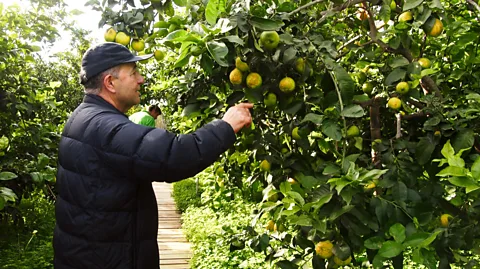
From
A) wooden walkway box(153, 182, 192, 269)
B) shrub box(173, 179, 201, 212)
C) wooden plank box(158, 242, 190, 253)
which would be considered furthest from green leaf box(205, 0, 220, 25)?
shrub box(173, 179, 201, 212)

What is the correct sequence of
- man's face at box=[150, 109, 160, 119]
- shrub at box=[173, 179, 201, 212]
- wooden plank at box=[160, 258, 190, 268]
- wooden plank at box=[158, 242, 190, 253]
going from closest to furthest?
wooden plank at box=[160, 258, 190, 268]
man's face at box=[150, 109, 160, 119]
wooden plank at box=[158, 242, 190, 253]
shrub at box=[173, 179, 201, 212]

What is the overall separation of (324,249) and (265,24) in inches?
28.1

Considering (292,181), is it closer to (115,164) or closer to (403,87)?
(403,87)

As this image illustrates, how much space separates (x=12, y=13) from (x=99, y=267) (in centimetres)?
235

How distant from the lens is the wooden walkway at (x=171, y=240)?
13.2 ft

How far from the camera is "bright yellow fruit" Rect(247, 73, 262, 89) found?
4.36 feet

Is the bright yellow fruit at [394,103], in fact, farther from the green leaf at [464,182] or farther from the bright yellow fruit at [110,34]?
the bright yellow fruit at [110,34]

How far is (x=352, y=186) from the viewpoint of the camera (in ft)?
3.63

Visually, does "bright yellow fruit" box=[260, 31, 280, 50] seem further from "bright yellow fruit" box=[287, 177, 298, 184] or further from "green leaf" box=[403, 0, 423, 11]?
"bright yellow fruit" box=[287, 177, 298, 184]

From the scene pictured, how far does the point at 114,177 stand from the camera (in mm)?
1355

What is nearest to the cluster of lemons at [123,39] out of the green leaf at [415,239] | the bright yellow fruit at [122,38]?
the bright yellow fruit at [122,38]

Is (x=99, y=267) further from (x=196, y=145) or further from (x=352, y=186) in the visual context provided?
(x=352, y=186)

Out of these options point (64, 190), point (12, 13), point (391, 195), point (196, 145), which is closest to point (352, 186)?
point (391, 195)

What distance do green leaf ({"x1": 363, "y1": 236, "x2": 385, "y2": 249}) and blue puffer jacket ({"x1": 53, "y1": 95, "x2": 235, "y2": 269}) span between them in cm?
48
